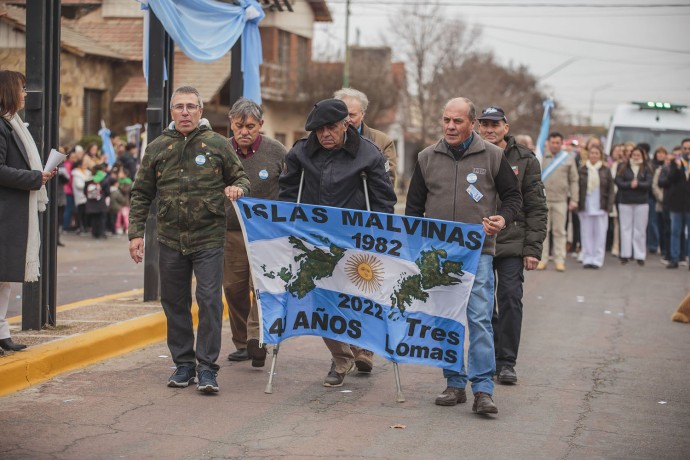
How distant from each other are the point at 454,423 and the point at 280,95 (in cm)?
3747

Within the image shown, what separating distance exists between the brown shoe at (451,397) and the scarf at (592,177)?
12.0m

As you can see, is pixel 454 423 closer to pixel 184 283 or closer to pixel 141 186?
pixel 184 283

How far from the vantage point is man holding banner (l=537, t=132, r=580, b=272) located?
1731 cm

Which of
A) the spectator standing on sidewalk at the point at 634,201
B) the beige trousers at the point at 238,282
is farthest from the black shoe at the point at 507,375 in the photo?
the spectator standing on sidewalk at the point at 634,201

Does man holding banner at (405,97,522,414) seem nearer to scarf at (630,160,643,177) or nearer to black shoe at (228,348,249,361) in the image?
black shoe at (228,348,249,361)

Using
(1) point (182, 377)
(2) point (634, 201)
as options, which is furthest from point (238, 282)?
(2) point (634, 201)

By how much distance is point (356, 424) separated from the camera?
6656 mm

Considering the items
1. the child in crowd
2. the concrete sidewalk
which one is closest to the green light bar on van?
the child in crowd

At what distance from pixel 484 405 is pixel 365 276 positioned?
1267 millimetres

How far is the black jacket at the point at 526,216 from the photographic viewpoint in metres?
8.06

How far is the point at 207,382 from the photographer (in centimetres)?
736

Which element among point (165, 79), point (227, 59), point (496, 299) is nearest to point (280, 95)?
point (227, 59)

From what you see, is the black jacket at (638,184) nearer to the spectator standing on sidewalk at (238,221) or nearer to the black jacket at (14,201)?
the spectator standing on sidewalk at (238,221)

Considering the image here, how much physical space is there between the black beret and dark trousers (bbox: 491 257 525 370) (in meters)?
1.78
